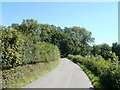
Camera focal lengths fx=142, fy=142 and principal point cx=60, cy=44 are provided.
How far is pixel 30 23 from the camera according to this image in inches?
1754

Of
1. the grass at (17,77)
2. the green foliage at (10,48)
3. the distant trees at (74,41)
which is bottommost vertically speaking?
the distant trees at (74,41)

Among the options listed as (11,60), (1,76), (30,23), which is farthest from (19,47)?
(30,23)

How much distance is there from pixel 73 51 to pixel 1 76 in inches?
2616

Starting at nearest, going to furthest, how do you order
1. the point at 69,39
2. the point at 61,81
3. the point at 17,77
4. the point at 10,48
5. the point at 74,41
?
the point at 10,48, the point at 17,77, the point at 61,81, the point at 69,39, the point at 74,41

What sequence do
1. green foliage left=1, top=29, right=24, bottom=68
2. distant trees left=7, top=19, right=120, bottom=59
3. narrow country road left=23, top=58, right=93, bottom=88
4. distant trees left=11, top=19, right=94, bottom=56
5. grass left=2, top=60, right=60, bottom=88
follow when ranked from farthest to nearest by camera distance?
distant trees left=11, top=19, right=94, bottom=56 < distant trees left=7, top=19, right=120, bottom=59 < narrow country road left=23, top=58, right=93, bottom=88 < green foliage left=1, top=29, right=24, bottom=68 < grass left=2, top=60, right=60, bottom=88

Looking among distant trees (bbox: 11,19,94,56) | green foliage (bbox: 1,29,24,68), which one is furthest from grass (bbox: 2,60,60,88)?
distant trees (bbox: 11,19,94,56)

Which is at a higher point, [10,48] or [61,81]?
[10,48]

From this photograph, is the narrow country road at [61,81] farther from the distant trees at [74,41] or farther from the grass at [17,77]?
the distant trees at [74,41]

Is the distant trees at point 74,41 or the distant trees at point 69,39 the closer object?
the distant trees at point 74,41

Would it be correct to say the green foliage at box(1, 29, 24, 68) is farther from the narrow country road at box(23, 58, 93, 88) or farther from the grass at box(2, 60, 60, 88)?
the narrow country road at box(23, 58, 93, 88)

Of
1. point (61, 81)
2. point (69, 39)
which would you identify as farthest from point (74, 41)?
point (61, 81)

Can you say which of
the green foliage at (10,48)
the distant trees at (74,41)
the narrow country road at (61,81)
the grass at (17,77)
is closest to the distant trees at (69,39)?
the distant trees at (74,41)

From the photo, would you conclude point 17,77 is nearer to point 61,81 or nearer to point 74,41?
point 61,81

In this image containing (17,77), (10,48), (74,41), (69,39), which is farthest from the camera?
(74,41)
